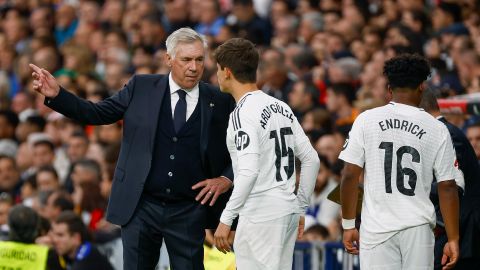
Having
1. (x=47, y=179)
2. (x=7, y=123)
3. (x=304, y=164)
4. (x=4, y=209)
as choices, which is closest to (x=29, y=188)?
(x=47, y=179)

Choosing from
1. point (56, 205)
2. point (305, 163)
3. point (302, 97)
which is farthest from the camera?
point (302, 97)

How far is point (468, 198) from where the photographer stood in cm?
899

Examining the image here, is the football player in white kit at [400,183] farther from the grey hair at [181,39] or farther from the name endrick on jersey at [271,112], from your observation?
the grey hair at [181,39]

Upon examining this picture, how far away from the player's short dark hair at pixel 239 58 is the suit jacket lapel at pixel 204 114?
0.65m

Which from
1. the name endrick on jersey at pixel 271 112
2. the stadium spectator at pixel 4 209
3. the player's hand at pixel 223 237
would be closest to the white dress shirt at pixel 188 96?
the name endrick on jersey at pixel 271 112

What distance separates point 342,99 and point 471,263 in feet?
16.8

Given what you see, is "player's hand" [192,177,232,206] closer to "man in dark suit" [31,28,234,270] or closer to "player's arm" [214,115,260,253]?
"man in dark suit" [31,28,234,270]

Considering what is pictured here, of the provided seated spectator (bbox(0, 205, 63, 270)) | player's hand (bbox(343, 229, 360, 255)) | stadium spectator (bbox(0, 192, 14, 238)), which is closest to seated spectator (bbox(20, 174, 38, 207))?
stadium spectator (bbox(0, 192, 14, 238))

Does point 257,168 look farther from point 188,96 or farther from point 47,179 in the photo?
point 47,179

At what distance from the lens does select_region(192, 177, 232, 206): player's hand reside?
8.23 m

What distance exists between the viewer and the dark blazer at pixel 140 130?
27.1 ft

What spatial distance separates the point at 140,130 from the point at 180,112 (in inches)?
11.4

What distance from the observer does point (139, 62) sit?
1783 cm

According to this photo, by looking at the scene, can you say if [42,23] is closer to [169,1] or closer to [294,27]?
[169,1]
